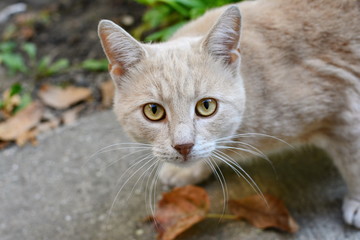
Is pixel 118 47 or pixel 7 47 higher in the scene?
pixel 118 47

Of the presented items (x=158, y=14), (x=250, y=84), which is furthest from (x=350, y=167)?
(x=158, y=14)

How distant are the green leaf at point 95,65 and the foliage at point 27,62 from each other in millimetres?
208

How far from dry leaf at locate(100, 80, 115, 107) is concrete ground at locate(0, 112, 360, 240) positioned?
539 millimetres

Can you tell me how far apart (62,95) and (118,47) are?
180cm

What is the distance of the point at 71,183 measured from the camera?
2.60 meters

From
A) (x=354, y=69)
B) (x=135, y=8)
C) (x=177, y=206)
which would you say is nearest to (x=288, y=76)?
(x=354, y=69)

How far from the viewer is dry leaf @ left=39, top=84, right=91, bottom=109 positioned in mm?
3432

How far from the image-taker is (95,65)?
3.69m

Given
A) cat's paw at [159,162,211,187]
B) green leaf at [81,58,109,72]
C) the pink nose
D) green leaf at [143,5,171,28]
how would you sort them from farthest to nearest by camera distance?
green leaf at [81,58,109,72] < green leaf at [143,5,171,28] < cat's paw at [159,162,211,187] < the pink nose

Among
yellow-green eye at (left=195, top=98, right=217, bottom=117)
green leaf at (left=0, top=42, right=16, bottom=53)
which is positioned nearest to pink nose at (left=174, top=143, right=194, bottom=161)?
yellow-green eye at (left=195, top=98, right=217, bottom=117)

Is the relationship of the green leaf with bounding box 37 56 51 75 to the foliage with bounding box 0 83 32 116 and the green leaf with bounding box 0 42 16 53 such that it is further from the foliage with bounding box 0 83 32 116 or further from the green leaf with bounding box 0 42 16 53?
the green leaf with bounding box 0 42 16 53

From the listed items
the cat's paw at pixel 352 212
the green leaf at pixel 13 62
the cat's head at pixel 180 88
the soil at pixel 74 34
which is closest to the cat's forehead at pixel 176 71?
the cat's head at pixel 180 88

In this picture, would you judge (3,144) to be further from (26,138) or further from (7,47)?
(7,47)

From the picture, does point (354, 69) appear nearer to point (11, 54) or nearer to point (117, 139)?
point (117, 139)
